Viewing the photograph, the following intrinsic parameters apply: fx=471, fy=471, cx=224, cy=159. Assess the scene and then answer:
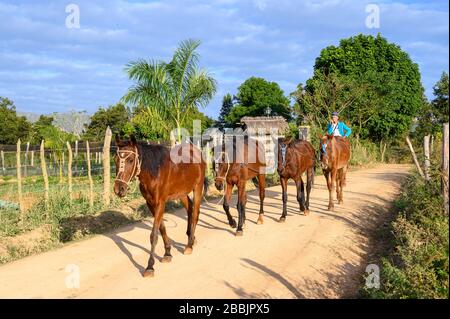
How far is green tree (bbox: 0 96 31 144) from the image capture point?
1457 inches

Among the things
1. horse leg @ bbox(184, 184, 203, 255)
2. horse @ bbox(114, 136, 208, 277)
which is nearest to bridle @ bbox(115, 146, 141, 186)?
horse @ bbox(114, 136, 208, 277)

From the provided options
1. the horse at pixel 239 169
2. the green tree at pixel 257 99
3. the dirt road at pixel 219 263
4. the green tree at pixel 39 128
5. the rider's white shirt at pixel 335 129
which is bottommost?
the dirt road at pixel 219 263

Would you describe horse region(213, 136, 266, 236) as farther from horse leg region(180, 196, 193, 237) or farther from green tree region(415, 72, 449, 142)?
green tree region(415, 72, 449, 142)

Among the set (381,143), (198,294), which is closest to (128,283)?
(198,294)

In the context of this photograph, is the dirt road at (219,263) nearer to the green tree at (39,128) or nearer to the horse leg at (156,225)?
the horse leg at (156,225)

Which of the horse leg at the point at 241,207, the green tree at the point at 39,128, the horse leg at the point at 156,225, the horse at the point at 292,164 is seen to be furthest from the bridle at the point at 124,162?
the green tree at the point at 39,128

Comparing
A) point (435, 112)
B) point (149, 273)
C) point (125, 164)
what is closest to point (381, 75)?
point (435, 112)

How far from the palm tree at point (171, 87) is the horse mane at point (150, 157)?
Result: 10.7 m

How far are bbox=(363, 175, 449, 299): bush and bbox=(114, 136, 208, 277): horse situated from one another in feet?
10.3

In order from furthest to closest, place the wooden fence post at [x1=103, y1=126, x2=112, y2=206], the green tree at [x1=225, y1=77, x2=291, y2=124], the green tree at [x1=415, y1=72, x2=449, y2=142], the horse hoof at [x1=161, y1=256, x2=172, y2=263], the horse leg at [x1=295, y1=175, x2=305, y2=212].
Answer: the green tree at [x1=225, y1=77, x2=291, y2=124] < the green tree at [x1=415, y1=72, x2=449, y2=142] < the wooden fence post at [x1=103, y1=126, x2=112, y2=206] < the horse leg at [x1=295, y1=175, x2=305, y2=212] < the horse hoof at [x1=161, y1=256, x2=172, y2=263]

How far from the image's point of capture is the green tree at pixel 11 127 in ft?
121

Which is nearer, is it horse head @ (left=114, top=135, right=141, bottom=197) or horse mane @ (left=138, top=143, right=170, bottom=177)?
horse head @ (left=114, top=135, right=141, bottom=197)
